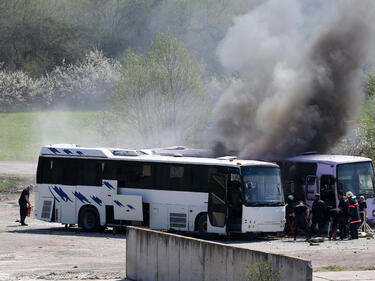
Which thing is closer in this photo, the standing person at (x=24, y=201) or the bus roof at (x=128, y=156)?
the bus roof at (x=128, y=156)

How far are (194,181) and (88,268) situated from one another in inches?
258

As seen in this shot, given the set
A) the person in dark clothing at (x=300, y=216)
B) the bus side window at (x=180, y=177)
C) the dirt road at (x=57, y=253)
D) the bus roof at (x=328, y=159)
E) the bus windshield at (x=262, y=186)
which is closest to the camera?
the dirt road at (x=57, y=253)

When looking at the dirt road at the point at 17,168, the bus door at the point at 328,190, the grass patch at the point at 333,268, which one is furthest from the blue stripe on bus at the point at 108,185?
the dirt road at the point at 17,168

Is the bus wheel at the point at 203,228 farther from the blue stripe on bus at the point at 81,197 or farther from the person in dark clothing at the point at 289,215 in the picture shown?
the blue stripe on bus at the point at 81,197

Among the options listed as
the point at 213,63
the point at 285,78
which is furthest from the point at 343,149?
the point at 213,63

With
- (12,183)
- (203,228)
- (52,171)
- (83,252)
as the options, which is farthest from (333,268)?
(12,183)

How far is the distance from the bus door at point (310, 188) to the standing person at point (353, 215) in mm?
1897

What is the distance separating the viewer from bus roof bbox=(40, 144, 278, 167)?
74.5ft

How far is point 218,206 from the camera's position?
72.8 ft

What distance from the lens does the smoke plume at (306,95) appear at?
98.3 ft

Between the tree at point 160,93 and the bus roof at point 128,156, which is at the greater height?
the tree at point 160,93

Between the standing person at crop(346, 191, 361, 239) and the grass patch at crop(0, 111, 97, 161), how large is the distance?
110 ft

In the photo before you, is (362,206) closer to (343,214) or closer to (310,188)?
(343,214)

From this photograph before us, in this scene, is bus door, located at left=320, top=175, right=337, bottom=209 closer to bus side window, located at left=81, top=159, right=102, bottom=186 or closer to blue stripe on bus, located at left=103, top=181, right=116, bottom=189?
blue stripe on bus, located at left=103, top=181, right=116, bottom=189
